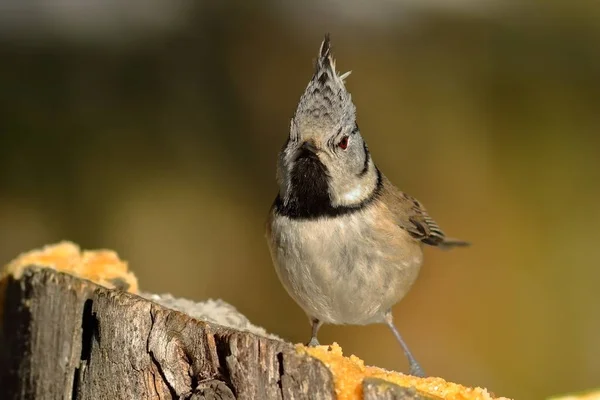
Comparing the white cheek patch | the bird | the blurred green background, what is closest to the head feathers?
the bird

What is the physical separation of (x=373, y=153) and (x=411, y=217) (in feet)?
10.2

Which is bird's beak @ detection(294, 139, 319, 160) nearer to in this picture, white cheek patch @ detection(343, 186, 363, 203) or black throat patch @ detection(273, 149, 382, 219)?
black throat patch @ detection(273, 149, 382, 219)

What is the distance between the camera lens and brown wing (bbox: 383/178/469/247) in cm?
427

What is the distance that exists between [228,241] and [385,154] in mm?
1617

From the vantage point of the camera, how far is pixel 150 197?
771 centimetres

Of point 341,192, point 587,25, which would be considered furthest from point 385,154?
point 341,192

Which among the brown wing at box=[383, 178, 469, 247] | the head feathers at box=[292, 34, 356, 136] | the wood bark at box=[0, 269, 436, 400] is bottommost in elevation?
the wood bark at box=[0, 269, 436, 400]

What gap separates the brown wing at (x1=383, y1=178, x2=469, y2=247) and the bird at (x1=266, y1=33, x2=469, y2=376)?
0.12 m

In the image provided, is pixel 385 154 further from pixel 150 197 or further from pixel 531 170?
pixel 150 197

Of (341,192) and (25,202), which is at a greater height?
(25,202)

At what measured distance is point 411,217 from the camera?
175 inches

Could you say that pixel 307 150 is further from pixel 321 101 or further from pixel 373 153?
pixel 373 153

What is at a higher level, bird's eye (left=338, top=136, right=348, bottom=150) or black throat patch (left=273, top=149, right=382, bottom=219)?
bird's eye (left=338, top=136, right=348, bottom=150)

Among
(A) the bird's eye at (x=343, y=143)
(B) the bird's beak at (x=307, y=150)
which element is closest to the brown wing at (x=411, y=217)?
(A) the bird's eye at (x=343, y=143)
